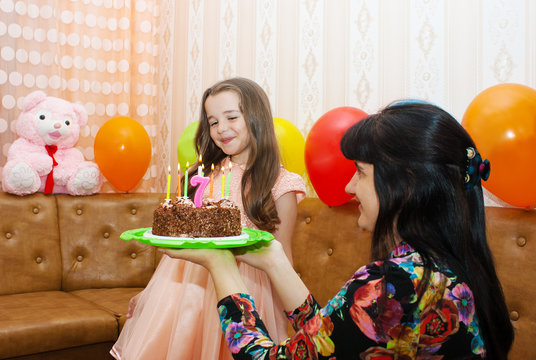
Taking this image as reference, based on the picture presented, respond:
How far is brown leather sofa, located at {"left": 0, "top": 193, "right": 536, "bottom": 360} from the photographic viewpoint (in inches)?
65.1

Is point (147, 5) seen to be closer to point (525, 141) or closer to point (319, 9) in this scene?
point (319, 9)

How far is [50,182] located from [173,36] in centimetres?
142

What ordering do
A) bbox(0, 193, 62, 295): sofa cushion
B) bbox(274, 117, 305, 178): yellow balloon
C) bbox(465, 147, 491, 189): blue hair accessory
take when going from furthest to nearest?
bbox(0, 193, 62, 295): sofa cushion < bbox(274, 117, 305, 178): yellow balloon < bbox(465, 147, 491, 189): blue hair accessory

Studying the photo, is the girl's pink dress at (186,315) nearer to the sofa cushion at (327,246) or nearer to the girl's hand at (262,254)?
the girl's hand at (262,254)

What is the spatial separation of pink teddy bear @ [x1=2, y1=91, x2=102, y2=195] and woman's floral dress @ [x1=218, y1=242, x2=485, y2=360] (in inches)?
87.1

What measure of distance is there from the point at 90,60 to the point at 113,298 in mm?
1655

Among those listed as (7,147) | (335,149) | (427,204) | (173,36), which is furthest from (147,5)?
(427,204)

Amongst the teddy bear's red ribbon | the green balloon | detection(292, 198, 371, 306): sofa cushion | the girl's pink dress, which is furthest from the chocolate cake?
the teddy bear's red ribbon

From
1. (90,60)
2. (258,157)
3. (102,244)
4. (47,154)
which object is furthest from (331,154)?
(90,60)

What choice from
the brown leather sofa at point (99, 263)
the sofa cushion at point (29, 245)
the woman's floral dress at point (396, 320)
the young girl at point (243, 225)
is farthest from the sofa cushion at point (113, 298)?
the woman's floral dress at point (396, 320)

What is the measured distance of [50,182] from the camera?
2.82 metres

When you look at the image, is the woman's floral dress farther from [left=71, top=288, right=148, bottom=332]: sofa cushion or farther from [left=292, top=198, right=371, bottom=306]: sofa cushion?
[left=71, top=288, right=148, bottom=332]: sofa cushion

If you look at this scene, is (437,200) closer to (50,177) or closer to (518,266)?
(518,266)

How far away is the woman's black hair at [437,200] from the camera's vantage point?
3.17ft
